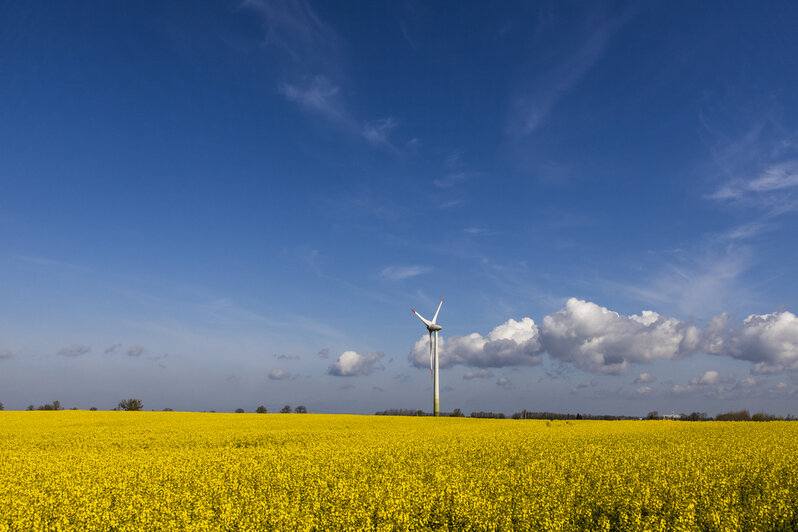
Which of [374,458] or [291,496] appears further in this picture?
[374,458]

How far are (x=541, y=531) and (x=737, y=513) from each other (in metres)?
5.69

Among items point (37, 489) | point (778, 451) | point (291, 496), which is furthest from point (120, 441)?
point (778, 451)

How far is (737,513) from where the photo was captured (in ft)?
39.4

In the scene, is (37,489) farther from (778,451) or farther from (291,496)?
(778,451)

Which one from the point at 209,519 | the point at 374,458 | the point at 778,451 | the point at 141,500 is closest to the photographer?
the point at 209,519

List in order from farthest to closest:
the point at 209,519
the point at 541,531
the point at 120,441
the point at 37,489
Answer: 1. the point at 120,441
2. the point at 37,489
3. the point at 209,519
4. the point at 541,531

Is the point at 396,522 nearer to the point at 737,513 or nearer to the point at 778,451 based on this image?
the point at 737,513

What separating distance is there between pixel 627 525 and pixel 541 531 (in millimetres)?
2264

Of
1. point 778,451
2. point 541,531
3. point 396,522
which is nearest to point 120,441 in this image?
point 396,522

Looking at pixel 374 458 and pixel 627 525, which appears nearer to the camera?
pixel 627 525

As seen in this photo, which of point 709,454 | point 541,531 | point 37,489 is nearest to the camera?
point 541,531

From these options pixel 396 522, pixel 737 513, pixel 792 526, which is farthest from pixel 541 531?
pixel 792 526

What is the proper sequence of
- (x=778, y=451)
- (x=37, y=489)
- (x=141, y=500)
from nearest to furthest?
(x=141, y=500) → (x=37, y=489) → (x=778, y=451)

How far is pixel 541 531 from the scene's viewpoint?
10328 mm
